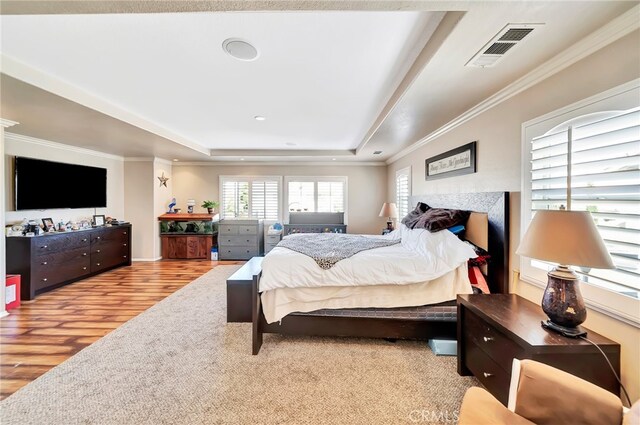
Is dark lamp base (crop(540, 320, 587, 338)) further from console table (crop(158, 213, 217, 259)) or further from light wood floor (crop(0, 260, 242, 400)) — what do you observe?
console table (crop(158, 213, 217, 259))

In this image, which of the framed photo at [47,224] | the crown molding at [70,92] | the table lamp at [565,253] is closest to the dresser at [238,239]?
the crown molding at [70,92]

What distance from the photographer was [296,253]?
2498 millimetres

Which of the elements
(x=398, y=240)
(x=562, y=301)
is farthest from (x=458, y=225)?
(x=562, y=301)

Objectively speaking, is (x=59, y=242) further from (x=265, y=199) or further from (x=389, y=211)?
(x=389, y=211)

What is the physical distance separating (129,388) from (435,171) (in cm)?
395

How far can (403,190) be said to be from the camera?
498cm

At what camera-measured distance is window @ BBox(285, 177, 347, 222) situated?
6.24 meters

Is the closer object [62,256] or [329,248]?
[329,248]

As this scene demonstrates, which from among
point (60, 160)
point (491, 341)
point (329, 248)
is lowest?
point (491, 341)

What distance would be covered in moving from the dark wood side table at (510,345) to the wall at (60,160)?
5.80m

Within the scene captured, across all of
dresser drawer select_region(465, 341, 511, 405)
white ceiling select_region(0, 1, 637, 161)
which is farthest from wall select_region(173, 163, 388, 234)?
dresser drawer select_region(465, 341, 511, 405)

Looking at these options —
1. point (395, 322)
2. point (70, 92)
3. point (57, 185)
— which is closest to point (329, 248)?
point (395, 322)

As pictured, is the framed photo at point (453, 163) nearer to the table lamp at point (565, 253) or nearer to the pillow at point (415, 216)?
the pillow at point (415, 216)

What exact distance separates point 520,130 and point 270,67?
2.14m
